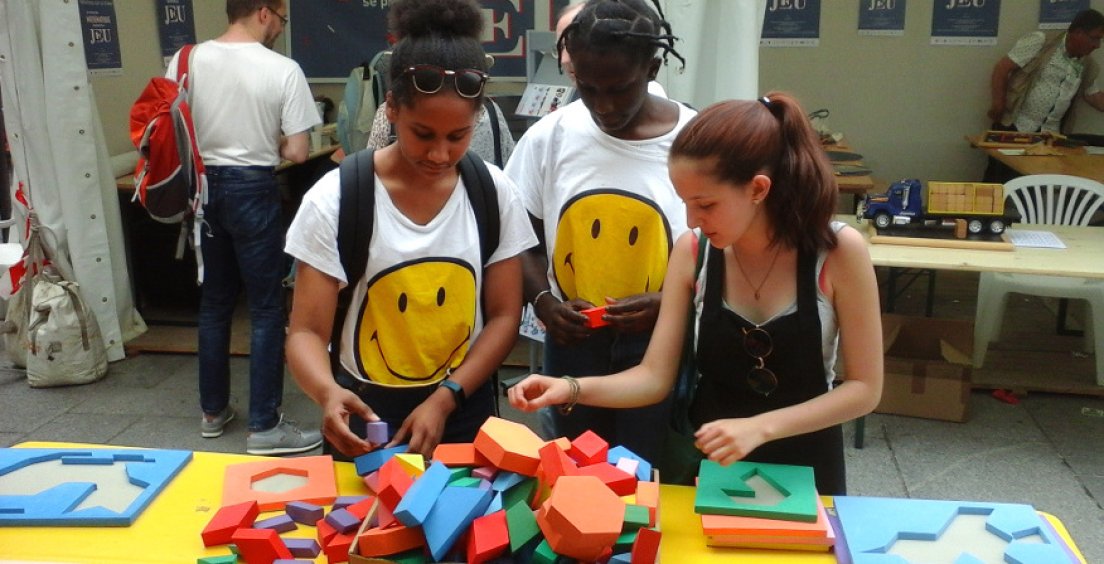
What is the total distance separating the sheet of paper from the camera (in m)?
3.87

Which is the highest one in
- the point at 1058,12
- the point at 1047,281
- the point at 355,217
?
the point at 1058,12

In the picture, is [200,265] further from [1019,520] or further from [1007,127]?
[1007,127]

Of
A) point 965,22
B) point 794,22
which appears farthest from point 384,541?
point 965,22

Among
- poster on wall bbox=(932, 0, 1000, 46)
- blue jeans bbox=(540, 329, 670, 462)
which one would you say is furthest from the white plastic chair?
blue jeans bbox=(540, 329, 670, 462)

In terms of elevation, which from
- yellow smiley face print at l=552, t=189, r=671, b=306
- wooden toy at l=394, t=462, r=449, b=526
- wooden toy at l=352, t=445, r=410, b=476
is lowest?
wooden toy at l=352, t=445, r=410, b=476

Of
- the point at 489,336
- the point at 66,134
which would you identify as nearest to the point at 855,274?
the point at 489,336

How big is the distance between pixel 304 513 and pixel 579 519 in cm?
51

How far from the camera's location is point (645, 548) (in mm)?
1343

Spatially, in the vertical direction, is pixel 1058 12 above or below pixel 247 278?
above

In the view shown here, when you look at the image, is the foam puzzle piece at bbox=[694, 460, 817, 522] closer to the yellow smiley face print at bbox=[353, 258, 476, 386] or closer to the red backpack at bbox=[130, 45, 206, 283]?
the yellow smiley face print at bbox=[353, 258, 476, 386]

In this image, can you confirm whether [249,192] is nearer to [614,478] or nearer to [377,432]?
[377,432]

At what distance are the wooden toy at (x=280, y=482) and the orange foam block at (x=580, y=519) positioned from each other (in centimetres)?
48

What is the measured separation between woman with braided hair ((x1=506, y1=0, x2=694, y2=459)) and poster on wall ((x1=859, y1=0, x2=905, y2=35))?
524 cm

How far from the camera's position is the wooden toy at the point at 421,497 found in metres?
1.34
